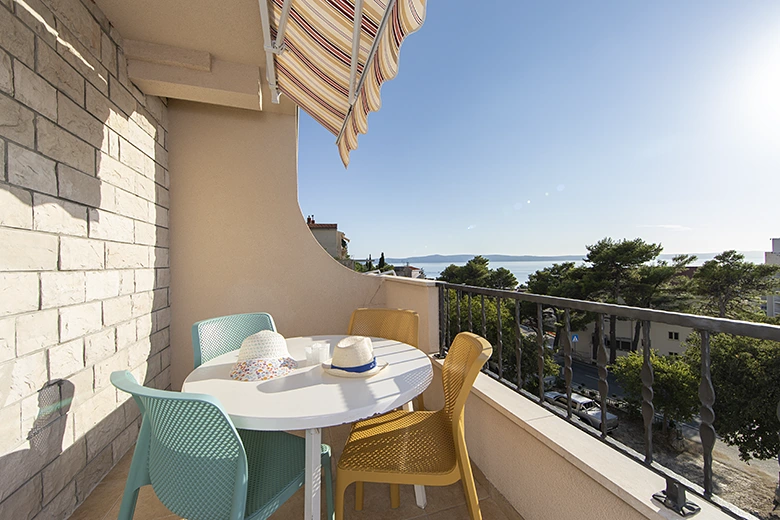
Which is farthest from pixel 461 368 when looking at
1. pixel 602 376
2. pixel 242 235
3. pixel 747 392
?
pixel 747 392

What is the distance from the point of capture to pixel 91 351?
1.99 m

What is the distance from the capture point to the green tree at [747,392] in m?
17.9

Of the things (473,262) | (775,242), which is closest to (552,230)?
(473,262)

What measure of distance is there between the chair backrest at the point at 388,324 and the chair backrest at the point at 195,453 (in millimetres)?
1462

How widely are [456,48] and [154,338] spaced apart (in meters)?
14.0

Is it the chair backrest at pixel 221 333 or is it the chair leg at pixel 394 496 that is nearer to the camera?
the chair leg at pixel 394 496

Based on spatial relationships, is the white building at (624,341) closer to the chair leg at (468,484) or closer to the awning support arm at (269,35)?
the chair leg at (468,484)

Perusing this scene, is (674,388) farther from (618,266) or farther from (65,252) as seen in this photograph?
(65,252)

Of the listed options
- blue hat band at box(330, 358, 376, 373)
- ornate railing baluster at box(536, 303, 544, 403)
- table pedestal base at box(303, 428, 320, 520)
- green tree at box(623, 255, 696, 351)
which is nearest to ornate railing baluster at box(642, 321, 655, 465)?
ornate railing baluster at box(536, 303, 544, 403)

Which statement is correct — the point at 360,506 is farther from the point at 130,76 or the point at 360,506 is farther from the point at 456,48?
the point at 456,48

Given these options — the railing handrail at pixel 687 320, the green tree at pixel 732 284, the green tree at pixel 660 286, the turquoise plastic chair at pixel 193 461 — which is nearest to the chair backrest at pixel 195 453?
the turquoise plastic chair at pixel 193 461

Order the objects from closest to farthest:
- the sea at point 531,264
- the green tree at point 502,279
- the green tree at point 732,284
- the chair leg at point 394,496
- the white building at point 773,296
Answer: the chair leg at point 394,496
the green tree at point 732,284
the white building at point 773,296
the sea at point 531,264
the green tree at point 502,279

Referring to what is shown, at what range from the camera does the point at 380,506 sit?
1807 millimetres

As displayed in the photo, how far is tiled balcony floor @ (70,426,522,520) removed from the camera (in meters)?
1.74
